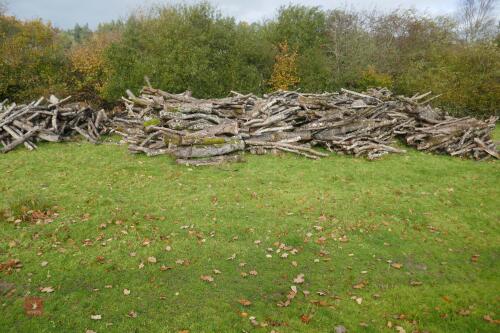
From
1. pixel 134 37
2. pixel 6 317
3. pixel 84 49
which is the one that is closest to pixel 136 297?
pixel 6 317

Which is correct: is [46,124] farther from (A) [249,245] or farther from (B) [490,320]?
(B) [490,320]

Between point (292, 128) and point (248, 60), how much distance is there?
17520 millimetres

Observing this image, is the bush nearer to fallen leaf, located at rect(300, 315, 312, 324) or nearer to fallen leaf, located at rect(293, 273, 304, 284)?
fallen leaf, located at rect(293, 273, 304, 284)

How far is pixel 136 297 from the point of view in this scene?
7.16m

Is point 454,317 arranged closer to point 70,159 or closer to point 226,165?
point 226,165

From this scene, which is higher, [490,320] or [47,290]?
[490,320]

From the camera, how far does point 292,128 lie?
18.8m

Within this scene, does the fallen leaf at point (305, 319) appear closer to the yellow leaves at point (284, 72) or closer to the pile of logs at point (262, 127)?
the pile of logs at point (262, 127)

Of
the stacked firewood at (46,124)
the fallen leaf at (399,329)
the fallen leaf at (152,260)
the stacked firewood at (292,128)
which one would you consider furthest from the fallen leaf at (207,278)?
the stacked firewood at (46,124)

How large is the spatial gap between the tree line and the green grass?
17.6 meters

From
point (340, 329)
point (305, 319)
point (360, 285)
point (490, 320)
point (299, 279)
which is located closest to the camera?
point (340, 329)

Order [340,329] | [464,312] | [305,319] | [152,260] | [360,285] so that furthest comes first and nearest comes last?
[152,260], [360,285], [464,312], [305,319], [340,329]

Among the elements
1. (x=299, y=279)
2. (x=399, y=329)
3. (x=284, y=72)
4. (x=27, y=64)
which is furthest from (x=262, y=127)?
(x=27, y=64)

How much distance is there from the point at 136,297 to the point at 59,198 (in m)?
6.12
